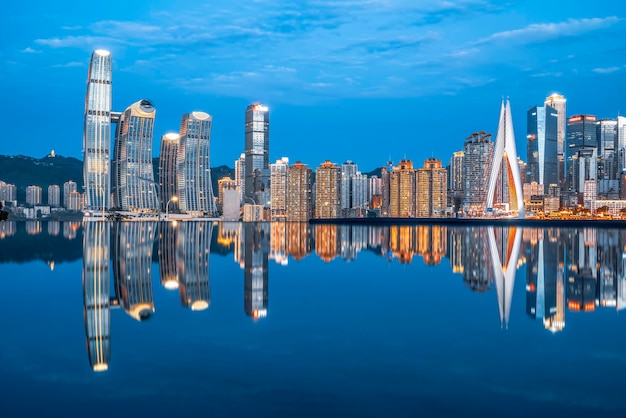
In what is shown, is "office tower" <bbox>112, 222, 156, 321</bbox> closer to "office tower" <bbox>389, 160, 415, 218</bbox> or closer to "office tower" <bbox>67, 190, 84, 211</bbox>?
"office tower" <bbox>389, 160, 415, 218</bbox>

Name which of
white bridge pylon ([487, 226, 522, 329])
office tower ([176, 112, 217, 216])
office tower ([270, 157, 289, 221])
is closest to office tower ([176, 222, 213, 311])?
white bridge pylon ([487, 226, 522, 329])

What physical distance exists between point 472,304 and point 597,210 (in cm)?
14499

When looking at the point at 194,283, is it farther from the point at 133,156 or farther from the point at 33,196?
the point at 33,196

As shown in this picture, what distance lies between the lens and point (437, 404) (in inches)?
188

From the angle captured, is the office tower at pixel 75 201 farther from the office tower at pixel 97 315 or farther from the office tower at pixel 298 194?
the office tower at pixel 97 315

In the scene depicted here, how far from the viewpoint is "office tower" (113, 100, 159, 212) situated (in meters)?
137

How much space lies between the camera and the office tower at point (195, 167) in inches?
5536

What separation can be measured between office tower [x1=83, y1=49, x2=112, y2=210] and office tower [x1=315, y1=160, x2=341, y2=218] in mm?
45901

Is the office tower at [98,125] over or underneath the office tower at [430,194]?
over

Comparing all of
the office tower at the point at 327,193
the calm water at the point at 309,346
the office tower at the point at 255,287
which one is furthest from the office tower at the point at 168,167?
the calm water at the point at 309,346

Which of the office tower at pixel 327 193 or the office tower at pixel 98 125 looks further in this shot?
the office tower at pixel 327 193

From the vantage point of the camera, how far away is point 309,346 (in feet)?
22.3

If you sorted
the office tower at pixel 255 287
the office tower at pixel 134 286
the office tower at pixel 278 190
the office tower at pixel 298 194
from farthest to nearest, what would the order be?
the office tower at pixel 278 190 < the office tower at pixel 298 194 < the office tower at pixel 255 287 < the office tower at pixel 134 286

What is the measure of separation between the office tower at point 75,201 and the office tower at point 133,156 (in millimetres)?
36497
